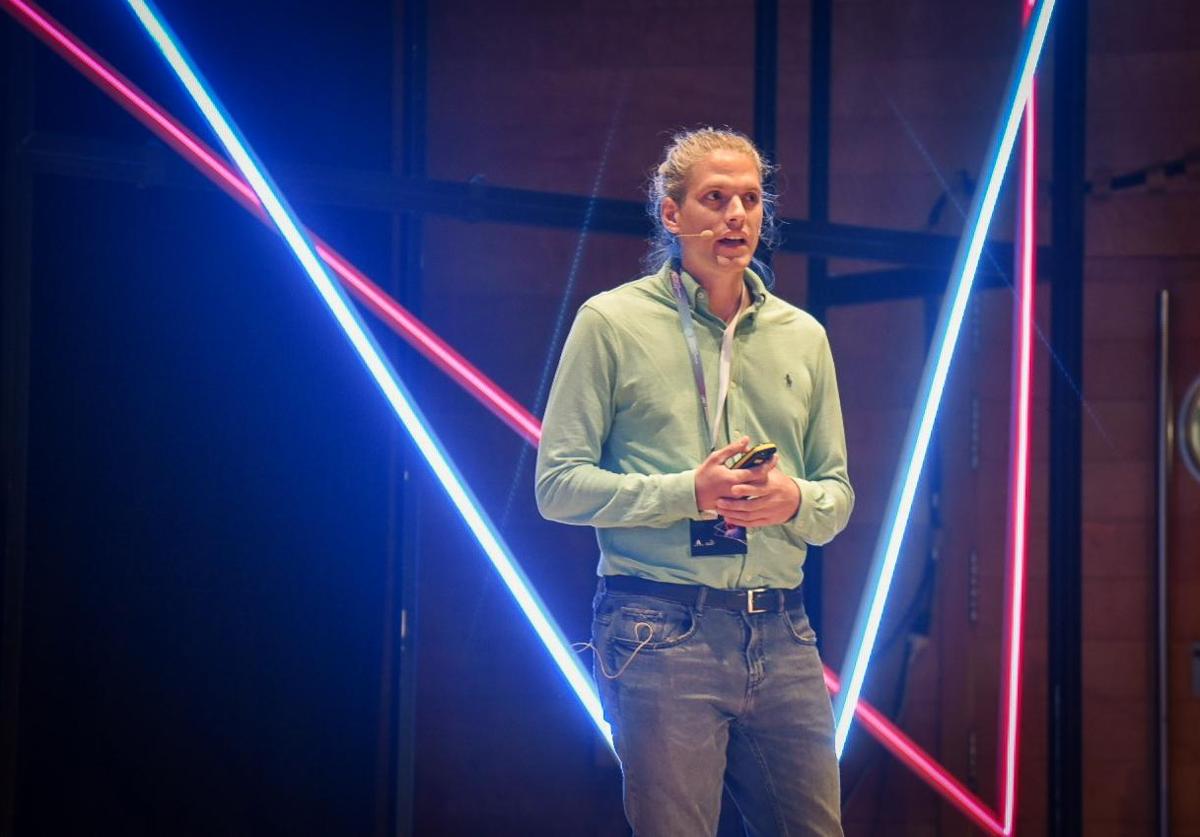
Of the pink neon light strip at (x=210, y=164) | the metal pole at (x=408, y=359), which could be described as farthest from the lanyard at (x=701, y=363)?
the metal pole at (x=408, y=359)

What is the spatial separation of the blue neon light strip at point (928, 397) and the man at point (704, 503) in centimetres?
39

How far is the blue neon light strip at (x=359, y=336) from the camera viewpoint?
6.24 ft

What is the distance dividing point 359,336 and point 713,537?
69 centimetres

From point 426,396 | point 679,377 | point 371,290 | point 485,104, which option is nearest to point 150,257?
point 371,290

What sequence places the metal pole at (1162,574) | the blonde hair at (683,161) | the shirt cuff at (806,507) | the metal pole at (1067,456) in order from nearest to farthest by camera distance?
the shirt cuff at (806,507) < the blonde hair at (683,161) < the metal pole at (1067,456) < the metal pole at (1162,574)

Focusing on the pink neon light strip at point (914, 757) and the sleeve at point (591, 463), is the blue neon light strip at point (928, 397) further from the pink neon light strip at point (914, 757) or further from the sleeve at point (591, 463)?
the sleeve at point (591, 463)

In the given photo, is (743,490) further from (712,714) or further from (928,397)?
(928,397)

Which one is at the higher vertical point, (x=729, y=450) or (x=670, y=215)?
(x=670, y=215)

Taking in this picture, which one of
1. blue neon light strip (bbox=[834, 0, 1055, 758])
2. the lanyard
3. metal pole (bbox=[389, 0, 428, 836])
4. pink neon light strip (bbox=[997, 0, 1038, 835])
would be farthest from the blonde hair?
pink neon light strip (bbox=[997, 0, 1038, 835])

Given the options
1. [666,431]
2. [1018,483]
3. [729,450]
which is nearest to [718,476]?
[729,450]

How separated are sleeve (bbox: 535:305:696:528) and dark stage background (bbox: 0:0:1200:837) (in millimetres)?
832

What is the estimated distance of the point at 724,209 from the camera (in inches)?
65.6

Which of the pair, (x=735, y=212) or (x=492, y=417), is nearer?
(x=735, y=212)

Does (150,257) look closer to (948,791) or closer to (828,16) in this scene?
(828,16)
